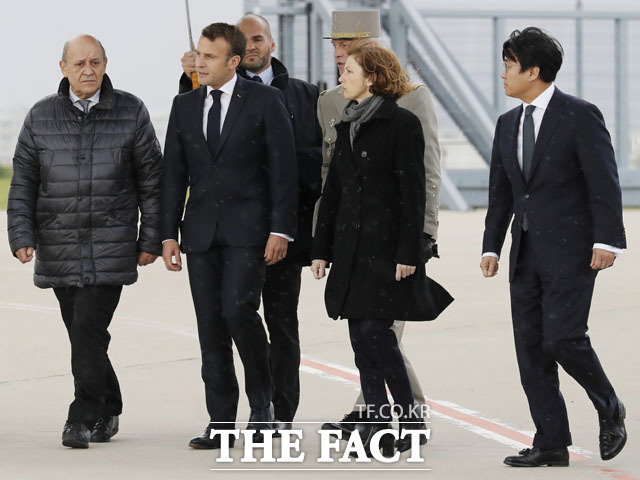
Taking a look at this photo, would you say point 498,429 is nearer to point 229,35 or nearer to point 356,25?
point 356,25

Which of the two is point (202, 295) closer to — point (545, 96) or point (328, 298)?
point (328, 298)

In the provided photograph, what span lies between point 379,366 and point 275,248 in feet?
2.25

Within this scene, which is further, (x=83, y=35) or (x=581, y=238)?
(x=83, y=35)

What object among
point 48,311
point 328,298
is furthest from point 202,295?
point 48,311

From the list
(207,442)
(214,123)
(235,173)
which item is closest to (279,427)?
(207,442)

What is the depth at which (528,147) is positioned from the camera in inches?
227

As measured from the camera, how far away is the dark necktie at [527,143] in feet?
18.9

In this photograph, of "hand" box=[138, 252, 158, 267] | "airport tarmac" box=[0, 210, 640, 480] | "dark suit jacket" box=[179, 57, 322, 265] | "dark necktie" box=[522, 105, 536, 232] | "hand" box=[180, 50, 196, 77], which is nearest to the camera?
"airport tarmac" box=[0, 210, 640, 480]

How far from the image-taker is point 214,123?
6230mm

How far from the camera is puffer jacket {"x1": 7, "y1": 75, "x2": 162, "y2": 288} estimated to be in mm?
6305

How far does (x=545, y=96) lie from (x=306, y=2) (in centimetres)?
2955

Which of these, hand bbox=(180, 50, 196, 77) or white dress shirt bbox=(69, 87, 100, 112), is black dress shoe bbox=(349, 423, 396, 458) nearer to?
white dress shirt bbox=(69, 87, 100, 112)

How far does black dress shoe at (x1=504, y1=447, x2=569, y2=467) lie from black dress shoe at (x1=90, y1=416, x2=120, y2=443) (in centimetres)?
187

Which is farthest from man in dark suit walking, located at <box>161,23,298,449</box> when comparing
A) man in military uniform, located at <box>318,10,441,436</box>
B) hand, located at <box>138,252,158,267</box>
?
man in military uniform, located at <box>318,10,441,436</box>
